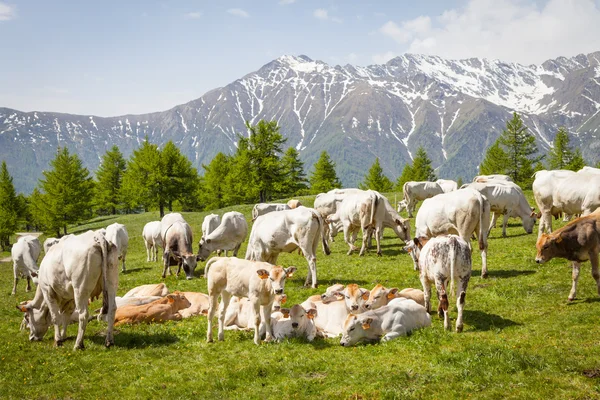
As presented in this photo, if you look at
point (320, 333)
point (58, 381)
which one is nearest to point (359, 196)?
point (320, 333)

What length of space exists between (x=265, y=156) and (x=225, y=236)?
41.9 meters

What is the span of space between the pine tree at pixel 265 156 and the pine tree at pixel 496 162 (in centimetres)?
3820

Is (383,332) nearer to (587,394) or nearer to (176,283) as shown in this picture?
(587,394)

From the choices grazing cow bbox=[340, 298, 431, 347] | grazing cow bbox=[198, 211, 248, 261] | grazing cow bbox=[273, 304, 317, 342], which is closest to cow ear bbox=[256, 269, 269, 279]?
grazing cow bbox=[273, 304, 317, 342]

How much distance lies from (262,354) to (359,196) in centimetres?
1493

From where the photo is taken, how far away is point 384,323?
39.1 ft

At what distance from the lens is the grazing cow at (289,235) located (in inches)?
701

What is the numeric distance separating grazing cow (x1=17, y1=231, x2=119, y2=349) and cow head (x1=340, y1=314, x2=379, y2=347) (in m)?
6.37

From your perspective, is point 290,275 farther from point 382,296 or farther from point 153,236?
point 153,236

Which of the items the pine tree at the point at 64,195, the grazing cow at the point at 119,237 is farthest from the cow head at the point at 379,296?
the pine tree at the point at 64,195

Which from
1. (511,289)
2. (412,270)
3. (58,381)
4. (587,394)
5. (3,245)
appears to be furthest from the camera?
(3,245)

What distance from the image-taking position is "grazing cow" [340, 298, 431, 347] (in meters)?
11.7

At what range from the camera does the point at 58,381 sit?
395 inches

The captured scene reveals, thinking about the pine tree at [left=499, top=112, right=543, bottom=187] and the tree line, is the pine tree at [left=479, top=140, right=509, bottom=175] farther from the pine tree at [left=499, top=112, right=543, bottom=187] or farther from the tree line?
the pine tree at [left=499, top=112, right=543, bottom=187]
